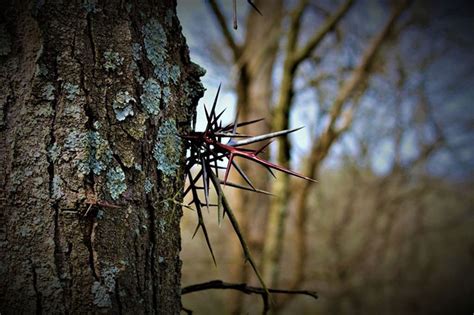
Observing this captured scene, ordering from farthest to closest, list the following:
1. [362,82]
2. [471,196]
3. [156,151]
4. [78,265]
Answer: [471,196], [362,82], [156,151], [78,265]

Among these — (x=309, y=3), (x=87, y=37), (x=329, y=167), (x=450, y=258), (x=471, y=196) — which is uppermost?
(x=309, y=3)

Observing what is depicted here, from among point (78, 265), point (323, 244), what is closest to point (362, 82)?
point (323, 244)

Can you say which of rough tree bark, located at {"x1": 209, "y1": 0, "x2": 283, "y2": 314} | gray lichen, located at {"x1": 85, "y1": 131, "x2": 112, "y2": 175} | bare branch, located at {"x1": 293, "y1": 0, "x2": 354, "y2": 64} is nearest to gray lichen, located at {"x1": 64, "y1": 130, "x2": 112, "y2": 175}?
gray lichen, located at {"x1": 85, "y1": 131, "x2": 112, "y2": 175}

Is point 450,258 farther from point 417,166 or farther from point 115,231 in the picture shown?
point 115,231

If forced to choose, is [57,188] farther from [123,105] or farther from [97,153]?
[123,105]

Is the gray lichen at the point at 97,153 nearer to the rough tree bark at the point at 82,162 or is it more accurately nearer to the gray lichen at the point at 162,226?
the rough tree bark at the point at 82,162

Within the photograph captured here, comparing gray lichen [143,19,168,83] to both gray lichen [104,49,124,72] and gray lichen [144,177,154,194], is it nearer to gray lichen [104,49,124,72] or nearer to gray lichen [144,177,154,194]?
gray lichen [104,49,124,72]

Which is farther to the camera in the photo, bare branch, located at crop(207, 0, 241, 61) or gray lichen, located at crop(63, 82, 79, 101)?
bare branch, located at crop(207, 0, 241, 61)
